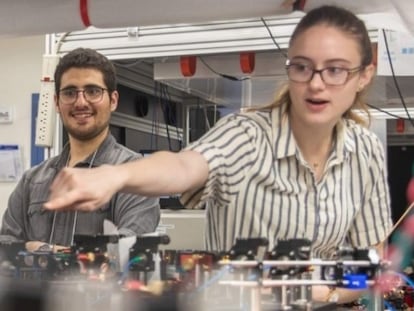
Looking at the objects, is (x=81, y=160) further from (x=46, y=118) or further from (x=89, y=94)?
(x=46, y=118)

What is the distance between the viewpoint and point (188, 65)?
2551mm

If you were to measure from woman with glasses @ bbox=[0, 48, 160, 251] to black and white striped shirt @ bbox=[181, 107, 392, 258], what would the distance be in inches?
13.2

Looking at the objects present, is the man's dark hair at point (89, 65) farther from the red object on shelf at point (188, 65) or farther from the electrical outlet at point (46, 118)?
the electrical outlet at point (46, 118)

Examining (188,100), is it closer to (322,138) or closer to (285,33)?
(285,33)

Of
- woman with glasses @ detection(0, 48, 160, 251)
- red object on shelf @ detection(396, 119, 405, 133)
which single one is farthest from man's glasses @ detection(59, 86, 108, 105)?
red object on shelf @ detection(396, 119, 405, 133)

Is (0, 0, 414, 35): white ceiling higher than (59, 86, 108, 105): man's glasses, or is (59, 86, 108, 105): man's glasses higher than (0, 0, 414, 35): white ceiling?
(0, 0, 414, 35): white ceiling

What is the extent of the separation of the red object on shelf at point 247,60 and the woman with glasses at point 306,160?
1.12 m

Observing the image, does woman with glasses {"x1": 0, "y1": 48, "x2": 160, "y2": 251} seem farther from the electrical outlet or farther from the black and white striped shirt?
the electrical outlet

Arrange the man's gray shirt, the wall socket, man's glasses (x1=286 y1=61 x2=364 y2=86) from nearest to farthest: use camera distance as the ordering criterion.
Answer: man's glasses (x1=286 y1=61 x2=364 y2=86)
the man's gray shirt
the wall socket

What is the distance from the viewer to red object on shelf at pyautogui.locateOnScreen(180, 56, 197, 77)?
8.32 ft

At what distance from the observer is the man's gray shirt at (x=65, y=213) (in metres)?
1.57

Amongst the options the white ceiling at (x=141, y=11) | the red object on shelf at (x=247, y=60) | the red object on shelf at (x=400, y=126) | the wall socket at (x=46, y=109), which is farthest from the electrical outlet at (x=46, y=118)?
the red object on shelf at (x=400, y=126)

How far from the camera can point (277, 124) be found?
1.25m

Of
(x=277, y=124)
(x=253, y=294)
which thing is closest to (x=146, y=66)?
(x=277, y=124)
